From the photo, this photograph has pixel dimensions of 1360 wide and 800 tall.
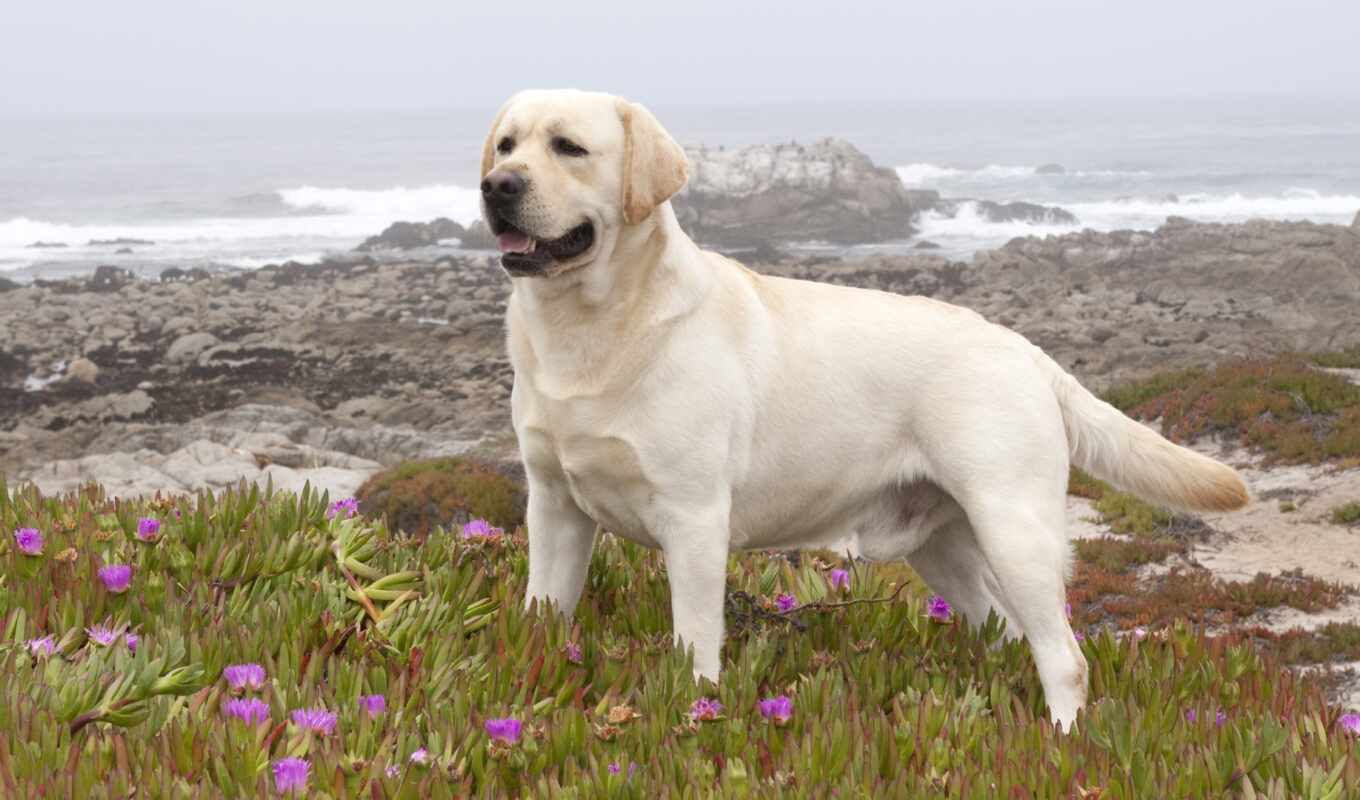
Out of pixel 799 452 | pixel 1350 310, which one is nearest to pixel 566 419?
pixel 799 452

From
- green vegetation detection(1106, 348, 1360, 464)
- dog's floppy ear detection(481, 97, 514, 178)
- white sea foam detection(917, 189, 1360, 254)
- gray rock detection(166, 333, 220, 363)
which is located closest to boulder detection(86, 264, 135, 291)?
gray rock detection(166, 333, 220, 363)

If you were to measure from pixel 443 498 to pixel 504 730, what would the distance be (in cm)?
1184

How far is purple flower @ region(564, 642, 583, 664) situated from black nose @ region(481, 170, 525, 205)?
1.40m

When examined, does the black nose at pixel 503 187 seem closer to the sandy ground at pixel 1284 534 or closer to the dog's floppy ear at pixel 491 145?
the dog's floppy ear at pixel 491 145

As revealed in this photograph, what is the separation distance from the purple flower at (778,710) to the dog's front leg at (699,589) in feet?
2.36

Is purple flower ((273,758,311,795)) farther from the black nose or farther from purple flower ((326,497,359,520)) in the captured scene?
purple flower ((326,497,359,520))

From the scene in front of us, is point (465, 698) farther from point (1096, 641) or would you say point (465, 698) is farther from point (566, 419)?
point (1096, 641)

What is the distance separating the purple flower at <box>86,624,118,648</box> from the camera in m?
3.96

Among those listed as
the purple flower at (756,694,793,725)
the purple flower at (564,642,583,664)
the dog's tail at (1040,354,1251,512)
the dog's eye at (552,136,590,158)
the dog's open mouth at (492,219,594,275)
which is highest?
the dog's eye at (552,136,590,158)

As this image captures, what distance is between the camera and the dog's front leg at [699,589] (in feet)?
15.1

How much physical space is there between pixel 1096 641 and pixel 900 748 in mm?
1775

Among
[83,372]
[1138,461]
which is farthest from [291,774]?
[83,372]

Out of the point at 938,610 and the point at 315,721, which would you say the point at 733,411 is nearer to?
the point at 938,610

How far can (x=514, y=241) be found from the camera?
450cm
